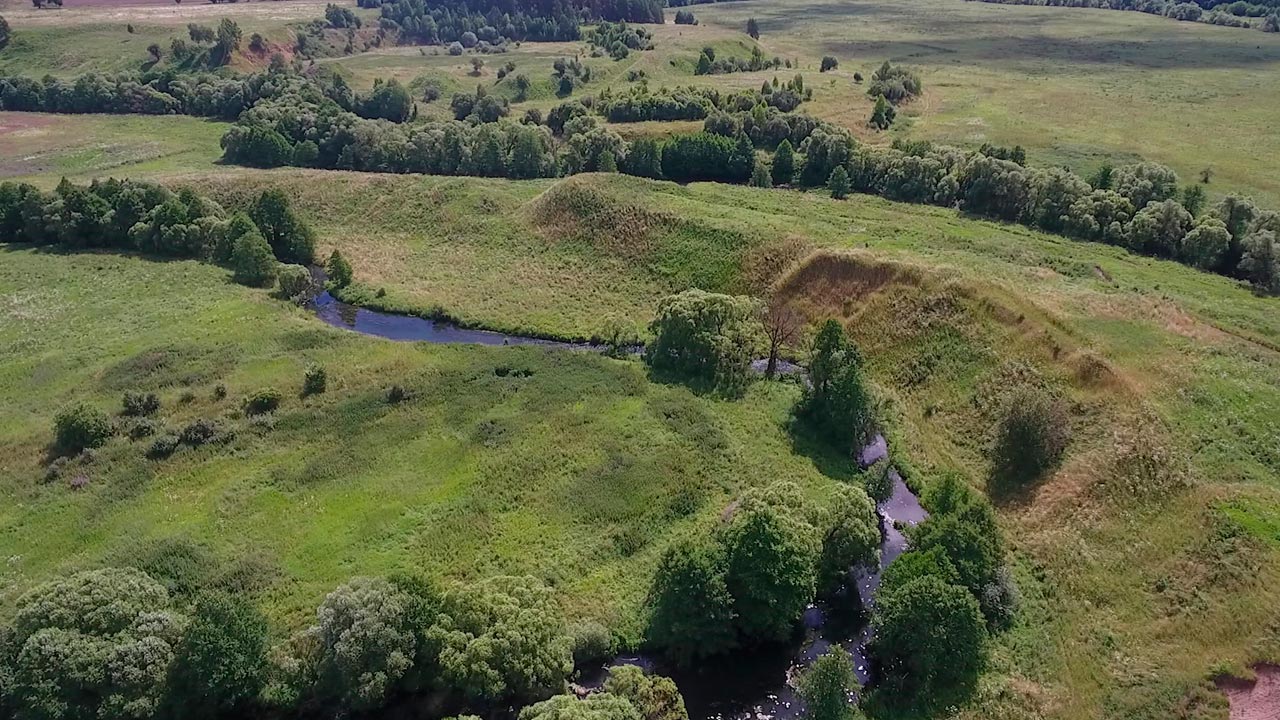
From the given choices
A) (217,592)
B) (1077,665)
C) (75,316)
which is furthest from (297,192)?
(1077,665)

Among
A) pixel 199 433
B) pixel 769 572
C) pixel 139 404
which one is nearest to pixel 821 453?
pixel 769 572

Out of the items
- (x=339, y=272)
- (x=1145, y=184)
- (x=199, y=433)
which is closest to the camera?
(x=199, y=433)

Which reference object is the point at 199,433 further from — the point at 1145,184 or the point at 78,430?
the point at 1145,184

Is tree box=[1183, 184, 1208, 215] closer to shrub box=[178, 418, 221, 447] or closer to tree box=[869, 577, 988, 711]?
tree box=[869, 577, 988, 711]

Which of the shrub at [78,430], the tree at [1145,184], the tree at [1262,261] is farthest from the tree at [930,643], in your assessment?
the tree at [1145,184]

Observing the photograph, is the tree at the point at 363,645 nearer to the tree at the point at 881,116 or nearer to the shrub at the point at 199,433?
the shrub at the point at 199,433

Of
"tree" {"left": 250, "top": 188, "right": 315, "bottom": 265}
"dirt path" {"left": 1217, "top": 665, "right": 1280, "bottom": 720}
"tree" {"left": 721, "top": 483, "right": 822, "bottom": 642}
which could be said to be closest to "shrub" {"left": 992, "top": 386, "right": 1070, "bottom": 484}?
"dirt path" {"left": 1217, "top": 665, "right": 1280, "bottom": 720}

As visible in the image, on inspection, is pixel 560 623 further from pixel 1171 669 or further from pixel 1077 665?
pixel 1171 669
